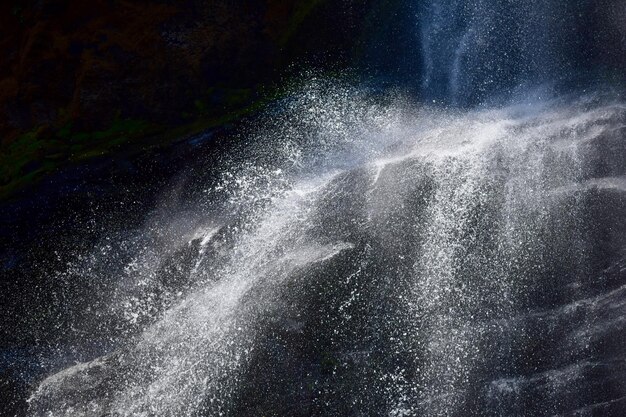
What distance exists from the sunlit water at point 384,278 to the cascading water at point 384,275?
2 centimetres

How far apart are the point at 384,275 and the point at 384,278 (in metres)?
0.04

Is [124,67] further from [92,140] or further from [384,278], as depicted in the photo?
[384,278]

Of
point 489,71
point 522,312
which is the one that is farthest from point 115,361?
point 489,71

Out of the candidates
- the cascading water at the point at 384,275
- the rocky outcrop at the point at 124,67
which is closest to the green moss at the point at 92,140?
the rocky outcrop at the point at 124,67

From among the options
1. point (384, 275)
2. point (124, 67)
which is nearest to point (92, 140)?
point (124, 67)

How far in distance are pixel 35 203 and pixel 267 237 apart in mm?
3810

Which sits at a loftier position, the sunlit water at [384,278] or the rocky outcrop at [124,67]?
the rocky outcrop at [124,67]

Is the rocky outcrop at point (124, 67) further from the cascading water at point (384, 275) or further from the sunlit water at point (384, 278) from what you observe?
the sunlit water at point (384, 278)

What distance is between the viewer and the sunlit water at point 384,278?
6082 mm

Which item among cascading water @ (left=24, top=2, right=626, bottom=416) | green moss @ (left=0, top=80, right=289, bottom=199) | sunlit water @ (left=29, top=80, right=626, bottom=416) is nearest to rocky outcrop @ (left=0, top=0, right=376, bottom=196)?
green moss @ (left=0, top=80, right=289, bottom=199)

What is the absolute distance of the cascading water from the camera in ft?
20.0

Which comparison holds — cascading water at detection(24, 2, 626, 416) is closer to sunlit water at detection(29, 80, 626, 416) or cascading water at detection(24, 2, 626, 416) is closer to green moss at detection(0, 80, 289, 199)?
sunlit water at detection(29, 80, 626, 416)

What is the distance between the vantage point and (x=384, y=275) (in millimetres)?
6691

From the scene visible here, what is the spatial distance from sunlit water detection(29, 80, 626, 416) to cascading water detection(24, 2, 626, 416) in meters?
0.02
